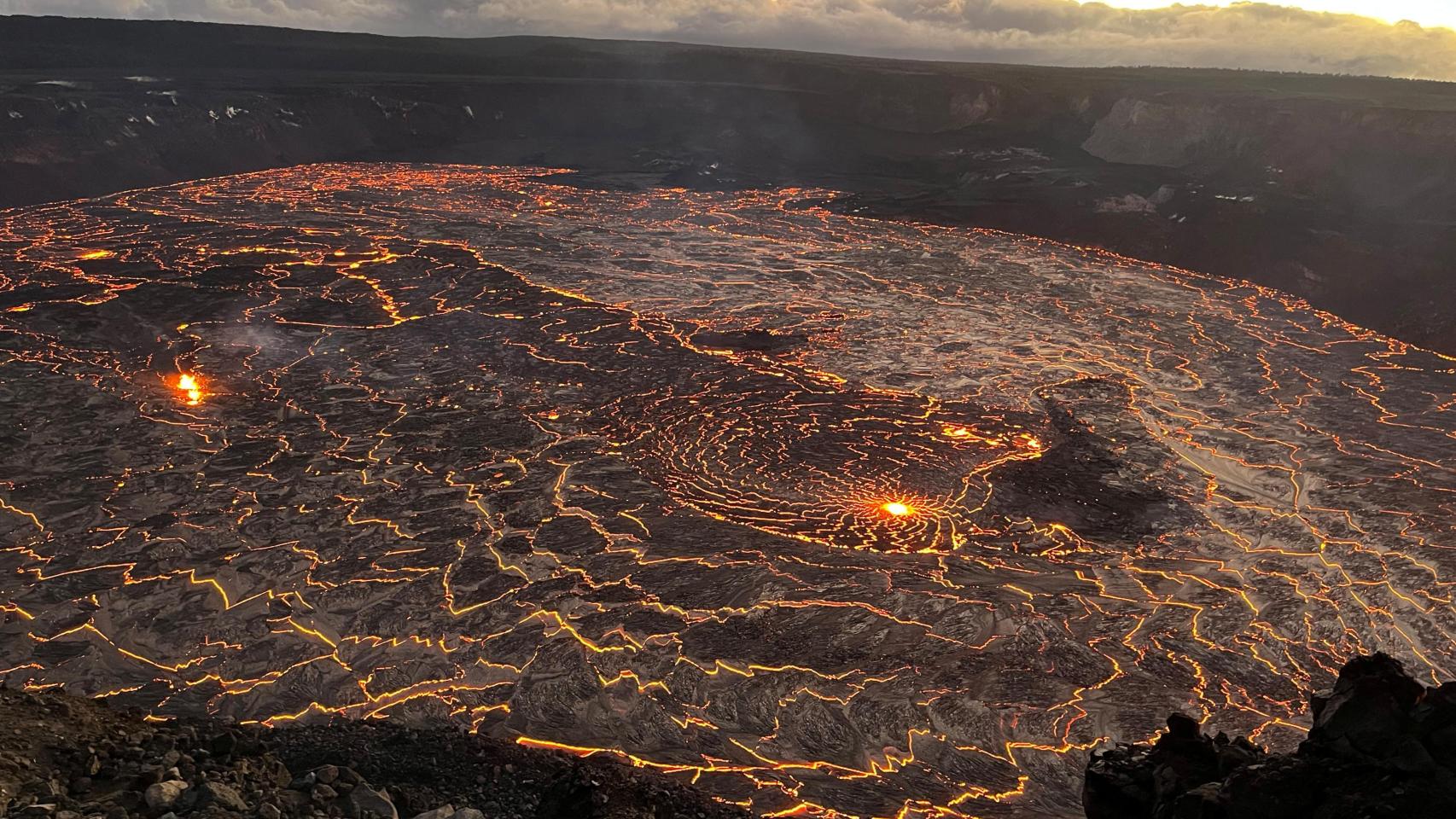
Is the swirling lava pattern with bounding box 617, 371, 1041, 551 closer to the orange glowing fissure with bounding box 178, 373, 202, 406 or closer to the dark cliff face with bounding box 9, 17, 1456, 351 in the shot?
the orange glowing fissure with bounding box 178, 373, 202, 406

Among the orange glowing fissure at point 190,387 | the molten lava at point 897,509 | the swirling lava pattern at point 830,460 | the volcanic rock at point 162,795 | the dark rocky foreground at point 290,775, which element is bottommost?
the molten lava at point 897,509

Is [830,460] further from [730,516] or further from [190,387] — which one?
[190,387]

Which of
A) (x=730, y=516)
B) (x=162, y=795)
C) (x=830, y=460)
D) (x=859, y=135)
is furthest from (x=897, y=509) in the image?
(x=859, y=135)

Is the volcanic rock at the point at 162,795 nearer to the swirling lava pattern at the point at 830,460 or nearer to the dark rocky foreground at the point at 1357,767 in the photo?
the dark rocky foreground at the point at 1357,767

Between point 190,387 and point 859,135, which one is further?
point 859,135

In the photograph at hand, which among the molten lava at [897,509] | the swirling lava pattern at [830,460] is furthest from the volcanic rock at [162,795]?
the molten lava at [897,509]

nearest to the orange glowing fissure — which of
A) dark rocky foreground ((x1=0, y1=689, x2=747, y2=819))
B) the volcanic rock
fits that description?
dark rocky foreground ((x1=0, y1=689, x2=747, y2=819))
